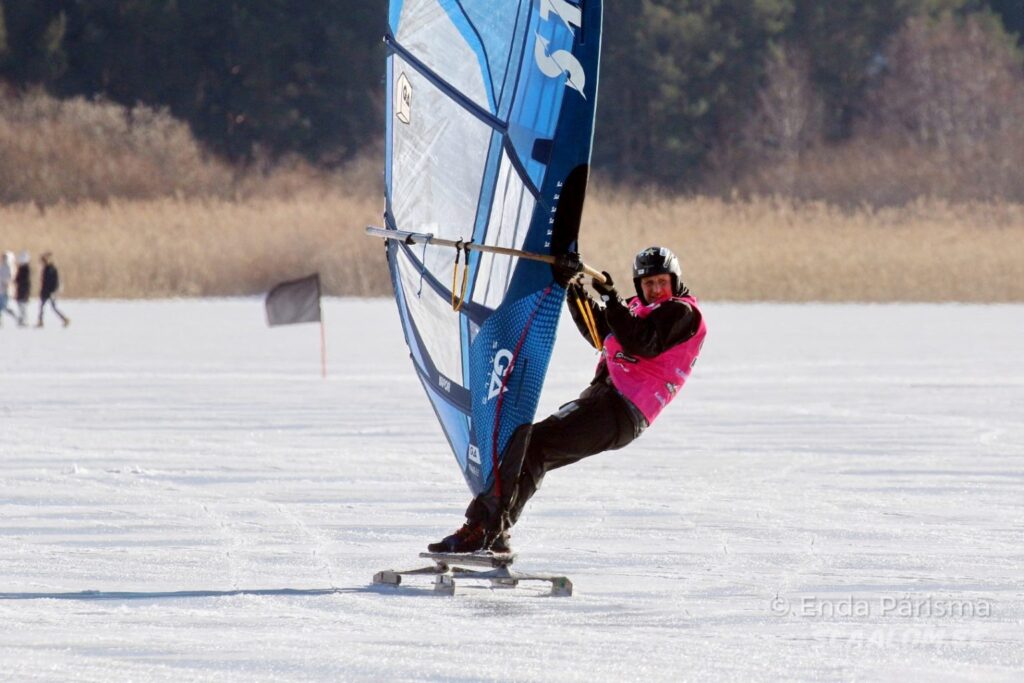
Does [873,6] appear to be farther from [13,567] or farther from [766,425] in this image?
[13,567]

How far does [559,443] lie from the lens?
17.6 ft

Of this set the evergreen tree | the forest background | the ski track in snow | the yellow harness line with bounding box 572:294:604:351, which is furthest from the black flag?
the evergreen tree

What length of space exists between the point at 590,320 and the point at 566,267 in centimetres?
30

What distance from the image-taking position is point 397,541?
614 cm

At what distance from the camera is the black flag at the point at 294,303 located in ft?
50.3

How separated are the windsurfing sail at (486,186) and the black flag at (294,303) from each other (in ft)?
30.6

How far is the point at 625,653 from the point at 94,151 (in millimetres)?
40151

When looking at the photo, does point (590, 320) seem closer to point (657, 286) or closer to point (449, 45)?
point (657, 286)


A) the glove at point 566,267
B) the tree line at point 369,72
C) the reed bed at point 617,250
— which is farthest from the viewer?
the tree line at point 369,72

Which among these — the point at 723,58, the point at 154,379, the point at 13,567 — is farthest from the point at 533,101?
the point at 723,58

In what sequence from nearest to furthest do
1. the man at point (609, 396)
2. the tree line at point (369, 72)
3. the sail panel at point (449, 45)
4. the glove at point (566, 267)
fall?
the glove at point (566, 267)
the man at point (609, 396)
the sail panel at point (449, 45)
the tree line at point (369, 72)

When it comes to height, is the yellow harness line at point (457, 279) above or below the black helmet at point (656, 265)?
below

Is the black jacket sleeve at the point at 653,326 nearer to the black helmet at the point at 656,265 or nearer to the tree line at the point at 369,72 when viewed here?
the black helmet at the point at 656,265

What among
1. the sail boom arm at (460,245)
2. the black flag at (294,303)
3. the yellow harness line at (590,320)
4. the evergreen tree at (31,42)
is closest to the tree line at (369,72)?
the evergreen tree at (31,42)
